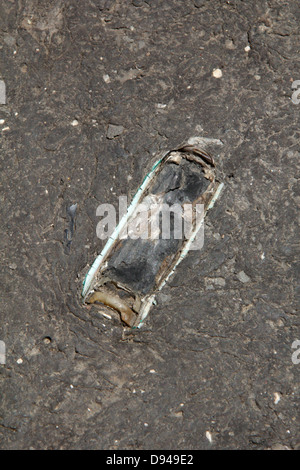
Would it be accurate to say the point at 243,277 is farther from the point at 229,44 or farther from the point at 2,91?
the point at 2,91

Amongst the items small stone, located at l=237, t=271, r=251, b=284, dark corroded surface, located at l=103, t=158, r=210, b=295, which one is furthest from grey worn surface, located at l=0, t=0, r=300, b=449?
dark corroded surface, located at l=103, t=158, r=210, b=295

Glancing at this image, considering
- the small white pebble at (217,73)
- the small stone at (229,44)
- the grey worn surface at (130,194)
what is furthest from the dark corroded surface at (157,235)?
the small stone at (229,44)

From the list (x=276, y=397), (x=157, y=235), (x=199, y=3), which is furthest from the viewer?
(x=199, y=3)

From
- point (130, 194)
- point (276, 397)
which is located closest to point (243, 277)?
point (276, 397)

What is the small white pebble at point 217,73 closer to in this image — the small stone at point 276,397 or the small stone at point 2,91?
the small stone at point 2,91

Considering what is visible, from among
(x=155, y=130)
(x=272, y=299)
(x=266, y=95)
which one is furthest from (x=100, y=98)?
(x=272, y=299)

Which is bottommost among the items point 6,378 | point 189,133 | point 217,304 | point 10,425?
point 10,425

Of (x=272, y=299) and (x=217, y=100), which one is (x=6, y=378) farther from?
(x=217, y=100)
